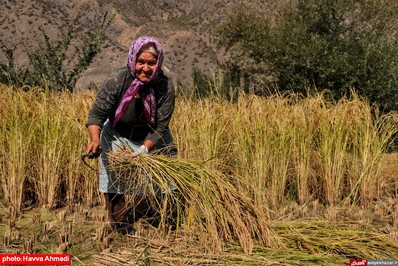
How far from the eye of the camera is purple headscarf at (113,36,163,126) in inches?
117

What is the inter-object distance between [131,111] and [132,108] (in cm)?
2

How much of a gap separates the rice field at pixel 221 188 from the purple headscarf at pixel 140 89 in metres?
0.37

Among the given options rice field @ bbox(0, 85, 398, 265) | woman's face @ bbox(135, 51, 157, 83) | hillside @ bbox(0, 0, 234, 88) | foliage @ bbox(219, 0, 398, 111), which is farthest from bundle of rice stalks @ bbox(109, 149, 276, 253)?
hillside @ bbox(0, 0, 234, 88)

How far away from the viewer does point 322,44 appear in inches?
504

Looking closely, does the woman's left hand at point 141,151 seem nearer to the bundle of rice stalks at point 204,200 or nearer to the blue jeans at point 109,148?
the bundle of rice stalks at point 204,200

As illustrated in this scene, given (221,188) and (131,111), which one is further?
(131,111)

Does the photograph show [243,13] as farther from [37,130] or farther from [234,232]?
[234,232]

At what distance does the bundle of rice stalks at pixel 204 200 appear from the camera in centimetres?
278

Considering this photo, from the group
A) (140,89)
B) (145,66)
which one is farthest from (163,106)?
(145,66)

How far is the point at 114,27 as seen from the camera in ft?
174

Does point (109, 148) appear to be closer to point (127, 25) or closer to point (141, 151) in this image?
point (141, 151)

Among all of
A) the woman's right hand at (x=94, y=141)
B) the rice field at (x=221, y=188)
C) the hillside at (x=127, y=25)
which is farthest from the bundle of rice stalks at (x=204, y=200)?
the hillside at (x=127, y=25)

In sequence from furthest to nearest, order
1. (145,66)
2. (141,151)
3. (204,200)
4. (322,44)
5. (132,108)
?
1. (322,44)
2. (132,108)
3. (145,66)
4. (141,151)
5. (204,200)

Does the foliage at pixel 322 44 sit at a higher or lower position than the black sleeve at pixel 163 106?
higher
